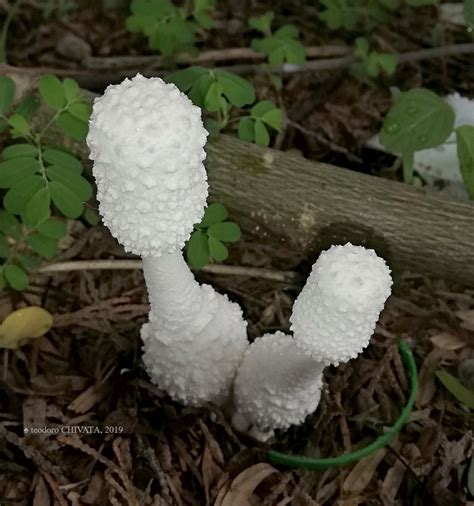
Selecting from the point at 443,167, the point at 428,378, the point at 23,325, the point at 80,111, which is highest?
the point at 80,111

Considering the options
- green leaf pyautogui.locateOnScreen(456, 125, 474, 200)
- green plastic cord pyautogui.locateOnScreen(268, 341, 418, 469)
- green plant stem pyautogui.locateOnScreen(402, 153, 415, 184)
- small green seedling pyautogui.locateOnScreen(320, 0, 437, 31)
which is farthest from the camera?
small green seedling pyautogui.locateOnScreen(320, 0, 437, 31)

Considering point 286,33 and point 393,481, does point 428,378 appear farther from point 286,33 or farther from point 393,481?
point 286,33

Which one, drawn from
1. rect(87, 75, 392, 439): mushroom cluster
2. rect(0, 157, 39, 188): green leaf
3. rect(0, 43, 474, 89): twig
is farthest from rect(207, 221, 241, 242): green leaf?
rect(0, 43, 474, 89): twig

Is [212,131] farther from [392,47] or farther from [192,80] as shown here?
[392,47]

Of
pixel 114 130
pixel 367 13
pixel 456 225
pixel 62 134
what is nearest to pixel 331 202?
pixel 456 225

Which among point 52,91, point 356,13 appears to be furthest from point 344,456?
point 356,13

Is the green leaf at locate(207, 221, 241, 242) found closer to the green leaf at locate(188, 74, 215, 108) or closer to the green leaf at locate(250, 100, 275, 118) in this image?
the green leaf at locate(188, 74, 215, 108)

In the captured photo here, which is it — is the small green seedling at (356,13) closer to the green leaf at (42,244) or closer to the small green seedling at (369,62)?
the small green seedling at (369,62)
